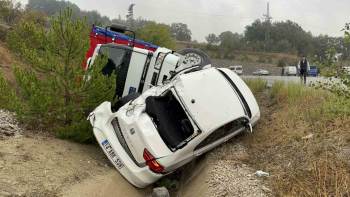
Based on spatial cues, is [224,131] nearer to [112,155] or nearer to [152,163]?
[152,163]

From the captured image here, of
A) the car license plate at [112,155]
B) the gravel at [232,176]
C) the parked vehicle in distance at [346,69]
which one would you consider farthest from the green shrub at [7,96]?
the parked vehicle in distance at [346,69]

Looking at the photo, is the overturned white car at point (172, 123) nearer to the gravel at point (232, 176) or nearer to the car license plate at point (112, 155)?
the car license plate at point (112, 155)

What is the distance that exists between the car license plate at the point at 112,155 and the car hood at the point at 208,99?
1454mm

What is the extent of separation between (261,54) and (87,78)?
79983 mm

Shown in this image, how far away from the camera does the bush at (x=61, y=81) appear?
9.83 meters

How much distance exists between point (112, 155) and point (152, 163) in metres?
0.88

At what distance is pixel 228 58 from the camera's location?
8131 centimetres

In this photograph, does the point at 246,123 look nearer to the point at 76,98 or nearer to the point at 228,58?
the point at 76,98

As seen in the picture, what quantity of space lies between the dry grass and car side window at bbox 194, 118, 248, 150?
0.56 metres

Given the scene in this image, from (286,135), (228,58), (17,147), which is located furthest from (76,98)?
(228,58)

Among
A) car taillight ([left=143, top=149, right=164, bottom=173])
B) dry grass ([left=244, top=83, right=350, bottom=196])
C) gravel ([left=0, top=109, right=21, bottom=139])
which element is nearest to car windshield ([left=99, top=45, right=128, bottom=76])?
gravel ([left=0, top=109, right=21, bottom=139])

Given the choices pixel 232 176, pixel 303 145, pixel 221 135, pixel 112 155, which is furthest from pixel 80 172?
pixel 303 145

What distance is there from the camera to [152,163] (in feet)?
26.1

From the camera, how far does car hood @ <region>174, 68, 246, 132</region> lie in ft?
27.8
